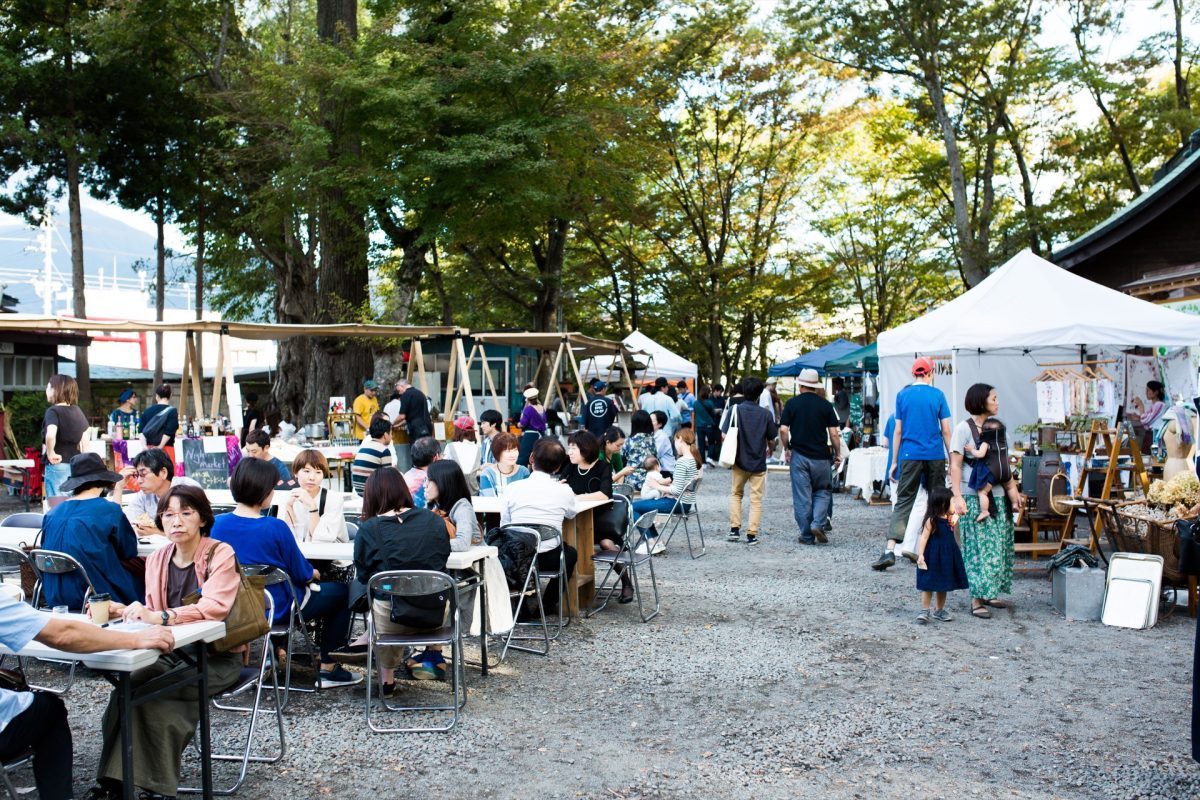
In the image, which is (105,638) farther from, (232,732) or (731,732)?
(731,732)

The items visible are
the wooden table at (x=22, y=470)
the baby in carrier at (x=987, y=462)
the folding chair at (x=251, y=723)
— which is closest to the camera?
the folding chair at (x=251, y=723)

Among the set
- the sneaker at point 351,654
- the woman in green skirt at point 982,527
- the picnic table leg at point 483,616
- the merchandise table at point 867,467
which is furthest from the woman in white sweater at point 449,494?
the merchandise table at point 867,467

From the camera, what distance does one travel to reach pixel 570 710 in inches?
200

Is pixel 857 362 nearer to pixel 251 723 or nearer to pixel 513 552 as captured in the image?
pixel 513 552

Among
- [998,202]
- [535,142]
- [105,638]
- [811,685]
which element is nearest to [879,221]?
[998,202]

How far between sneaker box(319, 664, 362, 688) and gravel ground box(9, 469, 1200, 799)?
0.08 m

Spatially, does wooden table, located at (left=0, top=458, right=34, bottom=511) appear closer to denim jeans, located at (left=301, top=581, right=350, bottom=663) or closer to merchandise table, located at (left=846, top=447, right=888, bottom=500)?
denim jeans, located at (left=301, top=581, right=350, bottom=663)

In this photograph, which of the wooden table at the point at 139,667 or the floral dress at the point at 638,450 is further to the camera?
the floral dress at the point at 638,450

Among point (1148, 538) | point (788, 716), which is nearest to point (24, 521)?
point (788, 716)

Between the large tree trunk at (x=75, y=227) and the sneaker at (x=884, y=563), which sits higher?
the large tree trunk at (x=75, y=227)

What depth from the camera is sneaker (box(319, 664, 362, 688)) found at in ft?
18.0

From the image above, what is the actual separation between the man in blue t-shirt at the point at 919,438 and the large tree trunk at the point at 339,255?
1082 cm

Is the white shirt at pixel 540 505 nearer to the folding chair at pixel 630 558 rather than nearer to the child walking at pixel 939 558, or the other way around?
the folding chair at pixel 630 558

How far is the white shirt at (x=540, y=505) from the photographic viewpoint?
6.25 meters
